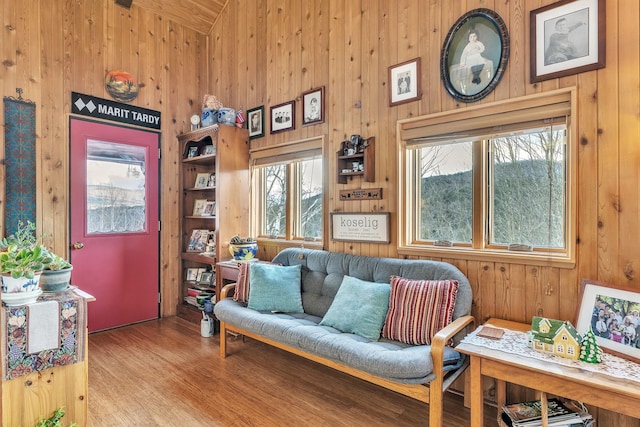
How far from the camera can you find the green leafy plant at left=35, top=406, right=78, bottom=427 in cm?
183

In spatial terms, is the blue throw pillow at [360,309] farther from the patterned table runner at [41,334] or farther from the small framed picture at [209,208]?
the small framed picture at [209,208]

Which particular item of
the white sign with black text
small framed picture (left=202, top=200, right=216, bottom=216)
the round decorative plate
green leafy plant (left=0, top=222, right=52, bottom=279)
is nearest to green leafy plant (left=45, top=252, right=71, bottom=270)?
green leafy plant (left=0, top=222, right=52, bottom=279)

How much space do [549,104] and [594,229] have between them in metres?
0.78

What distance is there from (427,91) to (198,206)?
3006 mm

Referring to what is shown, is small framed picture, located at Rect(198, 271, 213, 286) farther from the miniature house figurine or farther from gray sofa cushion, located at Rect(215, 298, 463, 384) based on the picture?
the miniature house figurine

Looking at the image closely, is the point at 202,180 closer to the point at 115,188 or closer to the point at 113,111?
the point at 115,188

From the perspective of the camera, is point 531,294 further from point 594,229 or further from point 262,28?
point 262,28

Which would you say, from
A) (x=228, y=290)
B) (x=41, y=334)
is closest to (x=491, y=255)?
(x=228, y=290)

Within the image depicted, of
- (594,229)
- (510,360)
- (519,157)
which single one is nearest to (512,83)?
(519,157)

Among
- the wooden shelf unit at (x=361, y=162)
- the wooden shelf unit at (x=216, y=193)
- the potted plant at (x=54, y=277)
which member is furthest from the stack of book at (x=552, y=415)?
the wooden shelf unit at (x=216, y=193)

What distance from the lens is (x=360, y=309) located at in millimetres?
2539

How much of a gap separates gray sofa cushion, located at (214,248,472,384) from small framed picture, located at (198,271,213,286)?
1.02 meters

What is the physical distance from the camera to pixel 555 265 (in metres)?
2.20

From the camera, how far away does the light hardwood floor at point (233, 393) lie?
2256 millimetres
